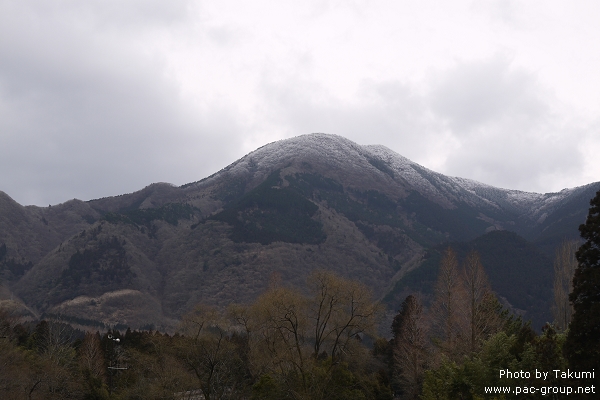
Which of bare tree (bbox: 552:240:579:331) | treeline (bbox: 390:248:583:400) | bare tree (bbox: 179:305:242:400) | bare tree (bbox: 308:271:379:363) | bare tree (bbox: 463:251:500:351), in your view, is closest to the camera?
treeline (bbox: 390:248:583:400)

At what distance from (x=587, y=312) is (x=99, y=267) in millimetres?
160739

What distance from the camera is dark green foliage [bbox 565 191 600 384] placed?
21219 mm

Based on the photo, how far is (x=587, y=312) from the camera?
2156cm

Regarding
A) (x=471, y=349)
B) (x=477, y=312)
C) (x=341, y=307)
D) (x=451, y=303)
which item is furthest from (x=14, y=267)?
(x=471, y=349)

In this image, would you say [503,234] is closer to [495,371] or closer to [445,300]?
[445,300]

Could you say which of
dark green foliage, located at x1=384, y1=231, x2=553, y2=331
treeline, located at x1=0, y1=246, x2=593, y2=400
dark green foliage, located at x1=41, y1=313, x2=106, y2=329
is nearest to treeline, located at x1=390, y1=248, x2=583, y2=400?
treeline, located at x1=0, y1=246, x2=593, y2=400

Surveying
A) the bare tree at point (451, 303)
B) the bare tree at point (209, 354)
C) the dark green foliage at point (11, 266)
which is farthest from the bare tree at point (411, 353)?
the dark green foliage at point (11, 266)

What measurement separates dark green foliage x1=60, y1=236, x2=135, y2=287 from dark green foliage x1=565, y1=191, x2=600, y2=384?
6156 inches

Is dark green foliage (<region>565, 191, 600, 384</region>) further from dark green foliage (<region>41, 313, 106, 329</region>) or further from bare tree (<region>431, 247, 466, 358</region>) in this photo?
dark green foliage (<region>41, 313, 106, 329</region>)

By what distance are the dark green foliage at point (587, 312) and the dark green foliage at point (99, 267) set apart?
156 metres

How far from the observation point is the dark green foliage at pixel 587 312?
21.2m

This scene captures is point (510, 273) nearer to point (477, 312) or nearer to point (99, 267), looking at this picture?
point (477, 312)

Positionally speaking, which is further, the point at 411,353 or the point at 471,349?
the point at 411,353

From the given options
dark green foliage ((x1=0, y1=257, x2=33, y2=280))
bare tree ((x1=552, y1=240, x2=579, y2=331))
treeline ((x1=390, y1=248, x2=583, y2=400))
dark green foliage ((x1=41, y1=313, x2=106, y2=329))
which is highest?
dark green foliage ((x1=0, y1=257, x2=33, y2=280))
